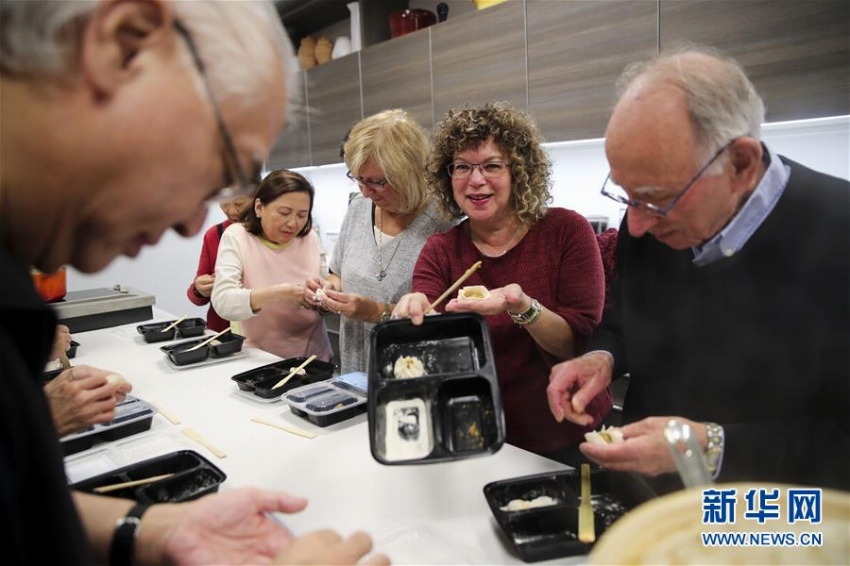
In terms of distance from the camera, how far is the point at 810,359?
1065 millimetres

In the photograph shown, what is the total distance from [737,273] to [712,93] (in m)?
0.39

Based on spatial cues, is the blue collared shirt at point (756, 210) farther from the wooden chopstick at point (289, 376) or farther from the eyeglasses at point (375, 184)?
the wooden chopstick at point (289, 376)

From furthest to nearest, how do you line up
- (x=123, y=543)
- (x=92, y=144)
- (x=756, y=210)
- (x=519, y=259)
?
(x=519, y=259) < (x=756, y=210) < (x=123, y=543) < (x=92, y=144)

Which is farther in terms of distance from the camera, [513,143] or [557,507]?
[513,143]

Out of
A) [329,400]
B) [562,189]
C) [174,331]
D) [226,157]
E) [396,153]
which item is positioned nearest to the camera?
[226,157]

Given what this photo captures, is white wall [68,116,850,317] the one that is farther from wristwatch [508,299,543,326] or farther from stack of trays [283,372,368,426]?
wristwatch [508,299,543,326]

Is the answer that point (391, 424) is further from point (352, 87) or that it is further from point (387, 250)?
point (352, 87)

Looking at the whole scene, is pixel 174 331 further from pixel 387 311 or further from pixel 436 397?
pixel 436 397

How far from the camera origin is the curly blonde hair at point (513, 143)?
69.9 inches

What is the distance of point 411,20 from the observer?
3.80 meters

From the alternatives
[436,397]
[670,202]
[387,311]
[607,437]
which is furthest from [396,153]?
[607,437]

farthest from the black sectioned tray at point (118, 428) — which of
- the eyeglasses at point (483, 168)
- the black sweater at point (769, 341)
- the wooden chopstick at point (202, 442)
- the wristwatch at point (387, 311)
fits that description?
the black sweater at point (769, 341)

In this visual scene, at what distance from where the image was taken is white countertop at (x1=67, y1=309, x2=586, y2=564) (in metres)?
1.05

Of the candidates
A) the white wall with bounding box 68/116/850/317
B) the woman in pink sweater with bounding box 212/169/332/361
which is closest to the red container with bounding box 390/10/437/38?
the white wall with bounding box 68/116/850/317
